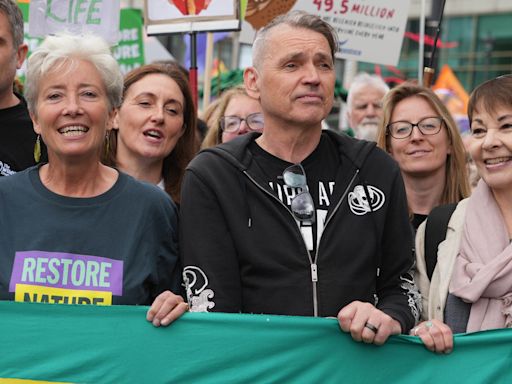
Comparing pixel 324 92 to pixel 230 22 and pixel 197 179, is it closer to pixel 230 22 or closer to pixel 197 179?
pixel 197 179

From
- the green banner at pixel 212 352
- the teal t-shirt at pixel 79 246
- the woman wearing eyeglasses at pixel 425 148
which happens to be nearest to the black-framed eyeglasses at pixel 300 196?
the green banner at pixel 212 352

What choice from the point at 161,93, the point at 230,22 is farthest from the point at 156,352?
the point at 230,22

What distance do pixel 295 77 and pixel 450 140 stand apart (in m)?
1.55

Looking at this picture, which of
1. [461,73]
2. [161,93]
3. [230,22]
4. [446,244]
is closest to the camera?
[446,244]

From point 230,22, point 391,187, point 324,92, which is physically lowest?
point 391,187

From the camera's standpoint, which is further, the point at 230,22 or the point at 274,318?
the point at 230,22

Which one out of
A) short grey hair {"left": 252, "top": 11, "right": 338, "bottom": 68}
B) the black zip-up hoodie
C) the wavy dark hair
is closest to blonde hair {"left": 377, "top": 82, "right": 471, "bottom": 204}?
the wavy dark hair

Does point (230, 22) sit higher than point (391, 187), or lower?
higher

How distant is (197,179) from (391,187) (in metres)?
0.68

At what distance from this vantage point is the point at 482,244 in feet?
11.0

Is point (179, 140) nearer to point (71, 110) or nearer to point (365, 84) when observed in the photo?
point (71, 110)

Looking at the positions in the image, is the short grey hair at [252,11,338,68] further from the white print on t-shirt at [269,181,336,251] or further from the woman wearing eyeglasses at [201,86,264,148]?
the woman wearing eyeglasses at [201,86,264,148]

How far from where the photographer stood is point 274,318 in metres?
3.00

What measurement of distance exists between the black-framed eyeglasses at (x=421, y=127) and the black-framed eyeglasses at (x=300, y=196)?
4.65 ft
